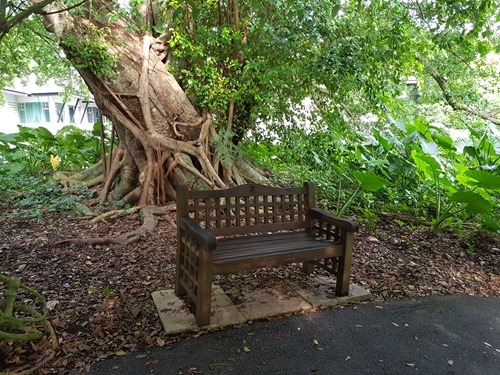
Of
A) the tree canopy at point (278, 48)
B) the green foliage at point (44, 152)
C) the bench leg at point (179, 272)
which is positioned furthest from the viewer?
the green foliage at point (44, 152)

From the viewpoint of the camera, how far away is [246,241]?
3037 millimetres

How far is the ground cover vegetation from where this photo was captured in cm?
347

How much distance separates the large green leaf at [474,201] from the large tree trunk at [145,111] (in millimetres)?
2925

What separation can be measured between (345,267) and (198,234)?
4.30ft

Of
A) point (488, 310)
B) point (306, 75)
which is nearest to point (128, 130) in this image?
point (306, 75)

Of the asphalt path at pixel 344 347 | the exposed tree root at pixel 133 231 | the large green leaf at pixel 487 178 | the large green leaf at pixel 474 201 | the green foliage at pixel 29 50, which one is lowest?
the asphalt path at pixel 344 347

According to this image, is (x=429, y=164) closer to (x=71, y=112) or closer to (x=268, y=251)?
(x=268, y=251)

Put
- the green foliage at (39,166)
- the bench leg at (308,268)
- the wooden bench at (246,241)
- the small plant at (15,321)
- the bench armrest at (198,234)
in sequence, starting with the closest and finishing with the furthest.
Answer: the small plant at (15,321), the bench armrest at (198,234), the wooden bench at (246,241), the bench leg at (308,268), the green foliage at (39,166)

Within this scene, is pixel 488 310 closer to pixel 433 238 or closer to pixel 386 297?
pixel 386 297

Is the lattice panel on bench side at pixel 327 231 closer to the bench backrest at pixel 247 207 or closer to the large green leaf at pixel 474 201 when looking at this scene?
the bench backrest at pixel 247 207

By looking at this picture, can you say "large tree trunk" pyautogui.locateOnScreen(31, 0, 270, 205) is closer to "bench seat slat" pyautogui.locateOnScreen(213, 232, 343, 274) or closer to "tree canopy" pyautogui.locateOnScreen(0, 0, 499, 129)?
"tree canopy" pyautogui.locateOnScreen(0, 0, 499, 129)

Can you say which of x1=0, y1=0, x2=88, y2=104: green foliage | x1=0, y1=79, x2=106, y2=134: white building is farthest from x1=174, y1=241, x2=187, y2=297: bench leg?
x1=0, y1=79, x2=106, y2=134: white building

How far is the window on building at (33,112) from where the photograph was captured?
22.1m

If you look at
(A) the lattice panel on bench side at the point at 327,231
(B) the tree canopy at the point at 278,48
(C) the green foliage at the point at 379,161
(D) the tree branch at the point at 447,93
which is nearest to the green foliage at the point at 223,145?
(B) the tree canopy at the point at 278,48
